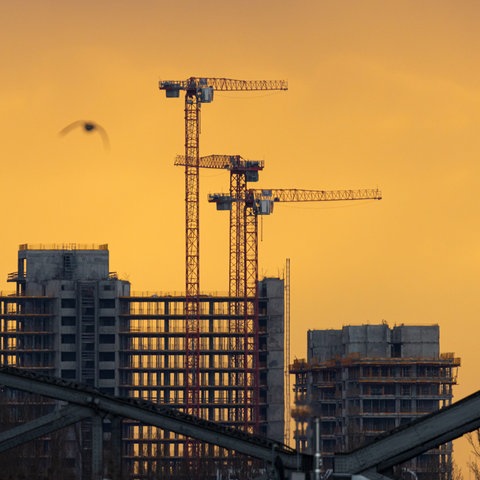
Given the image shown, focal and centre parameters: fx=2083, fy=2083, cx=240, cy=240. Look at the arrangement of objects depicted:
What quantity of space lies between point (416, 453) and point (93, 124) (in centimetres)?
3412

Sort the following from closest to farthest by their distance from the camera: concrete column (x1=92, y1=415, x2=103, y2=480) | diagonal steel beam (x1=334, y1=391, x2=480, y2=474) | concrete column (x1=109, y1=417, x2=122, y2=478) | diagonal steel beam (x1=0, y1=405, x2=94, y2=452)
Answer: diagonal steel beam (x1=334, y1=391, x2=480, y2=474)
concrete column (x1=92, y1=415, x2=103, y2=480)
diagonal steel beam (x1=0, y1=405, x2=94, y2=452)
concrete column (x1=109, y1=417, x2=122, y2=478)

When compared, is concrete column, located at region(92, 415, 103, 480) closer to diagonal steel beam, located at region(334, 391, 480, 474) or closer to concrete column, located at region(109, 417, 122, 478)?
concrete column, located at region(109, 417, 122, 478)

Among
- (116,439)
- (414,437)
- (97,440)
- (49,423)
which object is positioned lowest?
(414,437)

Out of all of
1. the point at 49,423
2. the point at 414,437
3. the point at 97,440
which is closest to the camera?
the point at 414,437

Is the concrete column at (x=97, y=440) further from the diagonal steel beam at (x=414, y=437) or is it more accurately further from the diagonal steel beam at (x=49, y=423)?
the diagonal steel beam at (x=414, y=437)

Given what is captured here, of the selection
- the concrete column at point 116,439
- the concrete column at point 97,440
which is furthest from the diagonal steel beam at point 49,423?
the concrete column at point 116,439

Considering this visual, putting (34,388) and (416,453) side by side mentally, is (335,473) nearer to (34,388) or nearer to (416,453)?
(416,453)

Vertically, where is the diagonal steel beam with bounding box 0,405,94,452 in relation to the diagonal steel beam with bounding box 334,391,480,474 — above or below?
above

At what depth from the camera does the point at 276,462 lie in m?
146

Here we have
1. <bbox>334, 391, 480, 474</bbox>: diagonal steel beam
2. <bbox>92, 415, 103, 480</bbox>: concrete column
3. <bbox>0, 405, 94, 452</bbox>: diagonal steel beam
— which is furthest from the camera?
<bbox>0, 405, 94, 452</bbox>: diagonal steel beam

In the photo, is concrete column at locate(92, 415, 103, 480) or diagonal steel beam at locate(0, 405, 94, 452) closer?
concrete column at locate(92, 415, 103, 480)

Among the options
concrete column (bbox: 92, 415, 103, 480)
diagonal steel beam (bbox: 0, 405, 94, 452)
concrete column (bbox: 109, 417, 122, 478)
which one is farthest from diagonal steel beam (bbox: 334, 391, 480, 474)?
diagonal steel beam (bbox: 0, 405, 94, 452)

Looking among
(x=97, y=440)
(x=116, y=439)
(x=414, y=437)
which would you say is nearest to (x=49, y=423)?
(x=97, y=440)

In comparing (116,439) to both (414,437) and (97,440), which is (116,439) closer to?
(97,440)
